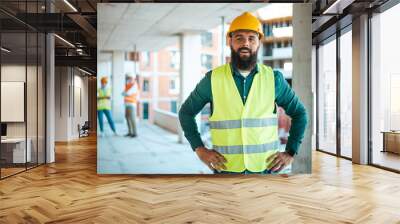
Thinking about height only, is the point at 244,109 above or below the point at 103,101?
below

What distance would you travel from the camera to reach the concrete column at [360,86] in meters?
7.50

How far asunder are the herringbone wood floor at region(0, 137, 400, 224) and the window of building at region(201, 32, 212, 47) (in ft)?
6.50

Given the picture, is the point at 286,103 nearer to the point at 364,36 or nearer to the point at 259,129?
the point at 259,129

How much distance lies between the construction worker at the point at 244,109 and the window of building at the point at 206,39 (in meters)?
0.41

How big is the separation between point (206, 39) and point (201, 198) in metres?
2.38

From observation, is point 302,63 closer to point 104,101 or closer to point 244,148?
point 244,148

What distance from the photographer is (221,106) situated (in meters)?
5.41

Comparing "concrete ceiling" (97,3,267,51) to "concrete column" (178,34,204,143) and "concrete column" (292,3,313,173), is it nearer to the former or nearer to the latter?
"concrete column" (178,34,204,143)

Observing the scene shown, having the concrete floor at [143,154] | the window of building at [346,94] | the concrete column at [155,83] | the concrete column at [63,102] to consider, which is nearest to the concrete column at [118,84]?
the concrete floor at [143,154]

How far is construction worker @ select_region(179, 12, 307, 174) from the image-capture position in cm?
536

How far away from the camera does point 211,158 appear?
5.62m

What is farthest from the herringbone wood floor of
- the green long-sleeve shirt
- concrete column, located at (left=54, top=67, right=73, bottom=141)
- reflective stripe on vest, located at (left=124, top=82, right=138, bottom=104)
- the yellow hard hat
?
concrete column, located at (left=54, top=67, right=73, bottom=141)

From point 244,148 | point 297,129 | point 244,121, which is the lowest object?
point 244,148

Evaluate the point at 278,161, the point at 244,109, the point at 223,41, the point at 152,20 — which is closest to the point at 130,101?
the point at 152,20
